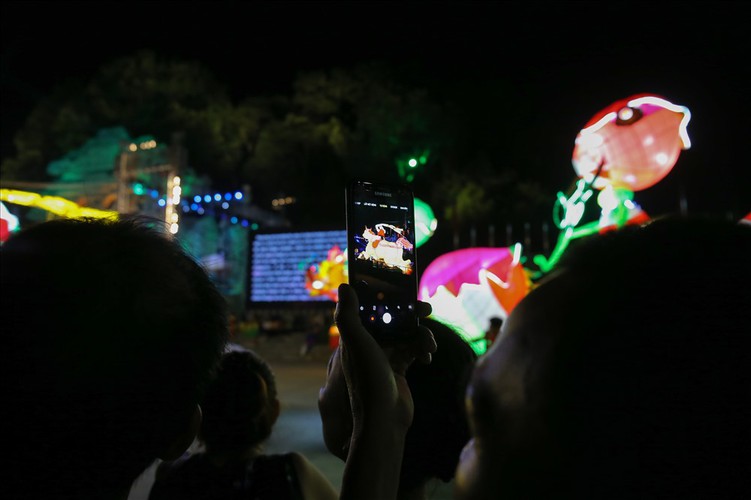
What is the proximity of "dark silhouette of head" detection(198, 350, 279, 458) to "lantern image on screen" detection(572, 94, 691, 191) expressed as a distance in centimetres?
730

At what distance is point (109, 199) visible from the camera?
1408cm

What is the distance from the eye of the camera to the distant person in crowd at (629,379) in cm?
56

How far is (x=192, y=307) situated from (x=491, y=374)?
1.62ft

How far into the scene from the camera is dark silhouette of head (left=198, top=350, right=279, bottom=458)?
68.2 inches

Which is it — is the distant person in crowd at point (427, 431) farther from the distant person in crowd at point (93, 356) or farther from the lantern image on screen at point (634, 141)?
the lantern image on screen at point (634, 141)

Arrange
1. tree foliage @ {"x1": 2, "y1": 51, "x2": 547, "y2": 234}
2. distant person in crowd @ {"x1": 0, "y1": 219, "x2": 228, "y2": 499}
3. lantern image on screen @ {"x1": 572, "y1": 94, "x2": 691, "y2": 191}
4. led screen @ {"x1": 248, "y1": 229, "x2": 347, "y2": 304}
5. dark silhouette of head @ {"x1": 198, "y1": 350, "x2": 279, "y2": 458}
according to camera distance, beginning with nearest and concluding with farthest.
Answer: distant person in crowd @ {"x1": 0, "y1": 219, "x2": 228, "y2": 499} < dark silhouette of head @ {"x1": 198, "y1": 350, "x2": 279, "y2": 458} < lantern image on screen @ {"x1": 572, "y1": 94, "x2": 691, "y2": 191} < led screen @ {"x1": 248, "y1": 229, "x2": 347, "y2": 304} < tree foliage @ {"x1": 2, "y1": 51, "x2": 547, "y2": 234}

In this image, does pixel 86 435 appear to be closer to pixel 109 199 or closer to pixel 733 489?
pixel 733 489

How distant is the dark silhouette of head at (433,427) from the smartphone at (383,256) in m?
0.17

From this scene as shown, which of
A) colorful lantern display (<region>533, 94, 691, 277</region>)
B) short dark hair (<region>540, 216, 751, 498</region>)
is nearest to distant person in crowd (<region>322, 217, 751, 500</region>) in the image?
short dark hair (<region>540, 216, 751, 498</region>)

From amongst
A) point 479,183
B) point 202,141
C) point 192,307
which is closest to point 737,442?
point 192,307

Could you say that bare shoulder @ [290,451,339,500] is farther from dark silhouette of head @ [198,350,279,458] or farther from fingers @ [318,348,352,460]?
fingers @ [318,348,352,460]

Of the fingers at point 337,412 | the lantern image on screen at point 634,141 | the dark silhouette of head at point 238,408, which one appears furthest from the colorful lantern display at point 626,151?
the fingers at point 337,412

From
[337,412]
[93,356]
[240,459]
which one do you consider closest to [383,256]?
[337,412]

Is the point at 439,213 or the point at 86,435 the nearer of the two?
the point at 86,435
